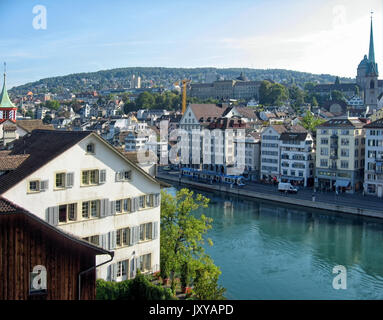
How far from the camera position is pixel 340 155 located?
44.3m

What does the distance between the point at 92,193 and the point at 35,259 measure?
21.9 ft

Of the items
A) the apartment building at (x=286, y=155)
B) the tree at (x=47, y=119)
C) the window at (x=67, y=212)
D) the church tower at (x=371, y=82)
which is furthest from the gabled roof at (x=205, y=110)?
the tree at (x=47, y=119)

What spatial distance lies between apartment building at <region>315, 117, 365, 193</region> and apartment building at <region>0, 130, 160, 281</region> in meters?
30.7

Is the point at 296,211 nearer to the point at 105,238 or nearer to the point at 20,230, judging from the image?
the point at 105,238

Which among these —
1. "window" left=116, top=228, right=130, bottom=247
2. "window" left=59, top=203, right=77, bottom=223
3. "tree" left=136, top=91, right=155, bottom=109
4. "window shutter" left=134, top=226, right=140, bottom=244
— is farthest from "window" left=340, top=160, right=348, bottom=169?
"tree" left=136, top=91, right=155, bottom=109

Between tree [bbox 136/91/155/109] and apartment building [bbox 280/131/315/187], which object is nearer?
apartment building [bbox 280/131/315/187]

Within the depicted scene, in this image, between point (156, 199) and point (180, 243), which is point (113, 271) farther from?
point (180, 243)

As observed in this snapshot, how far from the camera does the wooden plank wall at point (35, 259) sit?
23.3ft

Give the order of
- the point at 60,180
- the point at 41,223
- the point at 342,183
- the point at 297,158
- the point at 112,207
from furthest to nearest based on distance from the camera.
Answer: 1. the point at 297,158
2. the point at 342,183
3. the point at 112,207
4. the point at 60,180
5. the point at 41,223

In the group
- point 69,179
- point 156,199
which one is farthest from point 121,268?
point 69,179

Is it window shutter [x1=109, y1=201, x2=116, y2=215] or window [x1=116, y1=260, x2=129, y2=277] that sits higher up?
window shutter [x1=109, y1=201, x2=116, y2=215]

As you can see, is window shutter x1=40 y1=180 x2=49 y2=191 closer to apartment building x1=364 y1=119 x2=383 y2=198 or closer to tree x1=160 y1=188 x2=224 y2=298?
tree x1=160 y1=188 x2=224 y2=298

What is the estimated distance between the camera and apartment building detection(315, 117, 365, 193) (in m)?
43.4

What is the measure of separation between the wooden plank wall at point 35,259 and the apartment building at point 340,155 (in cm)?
3780
